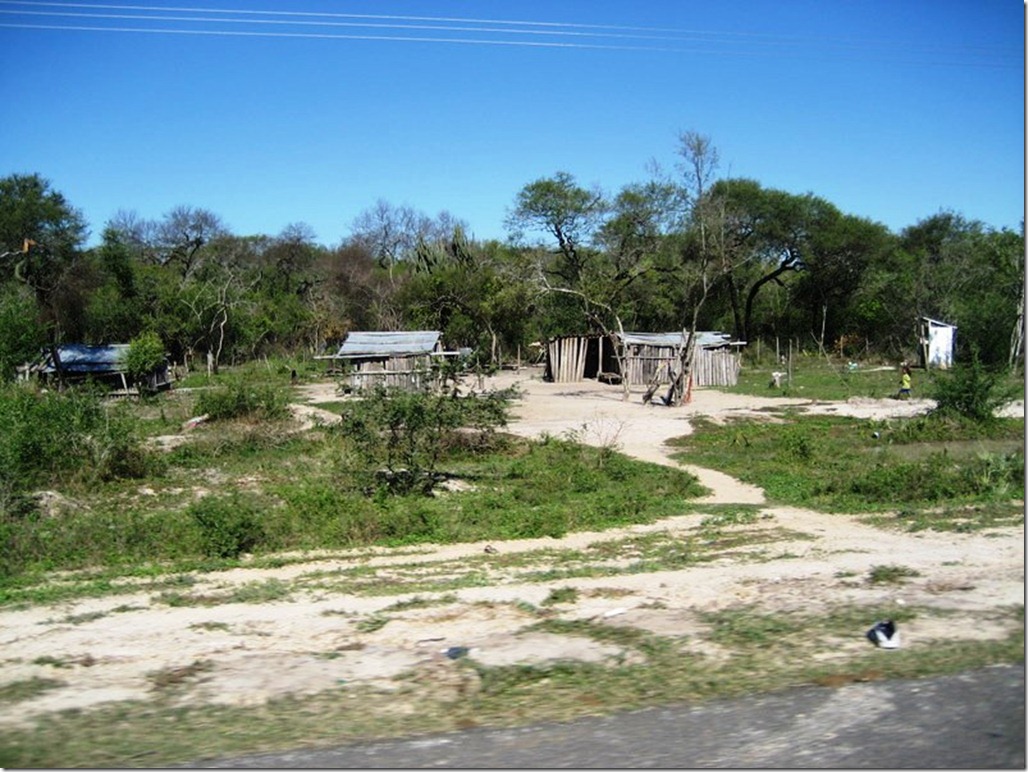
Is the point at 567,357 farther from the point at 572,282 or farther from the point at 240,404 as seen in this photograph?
the point at 240,404

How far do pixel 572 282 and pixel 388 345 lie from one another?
16.0 metres

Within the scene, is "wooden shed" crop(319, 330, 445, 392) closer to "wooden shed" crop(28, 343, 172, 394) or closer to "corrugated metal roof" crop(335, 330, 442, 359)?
"corrugated metal roof" crop(335, 330, 442, 359)

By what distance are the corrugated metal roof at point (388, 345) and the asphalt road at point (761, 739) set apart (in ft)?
115

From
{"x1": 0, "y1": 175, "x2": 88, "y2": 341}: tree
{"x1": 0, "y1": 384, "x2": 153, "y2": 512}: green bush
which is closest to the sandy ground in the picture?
{"x1": 0, "y1": 384, "x2": 153, "y2": 512}: green bush

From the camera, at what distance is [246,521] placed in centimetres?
1226

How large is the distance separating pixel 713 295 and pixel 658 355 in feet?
74.2

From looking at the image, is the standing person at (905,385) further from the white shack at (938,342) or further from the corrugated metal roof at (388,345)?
the corrugated metal roof at (388,345)

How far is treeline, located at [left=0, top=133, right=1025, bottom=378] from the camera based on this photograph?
47.5 meters

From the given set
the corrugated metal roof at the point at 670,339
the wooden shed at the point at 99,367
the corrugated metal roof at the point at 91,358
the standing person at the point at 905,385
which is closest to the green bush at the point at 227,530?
the standing person at the point at 905,385

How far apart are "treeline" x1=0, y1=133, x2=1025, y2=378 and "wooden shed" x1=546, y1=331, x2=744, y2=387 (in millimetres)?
1634

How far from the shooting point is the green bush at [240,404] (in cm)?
2639

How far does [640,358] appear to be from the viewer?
1667 inches

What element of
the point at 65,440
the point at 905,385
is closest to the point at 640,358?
the point at 905,385

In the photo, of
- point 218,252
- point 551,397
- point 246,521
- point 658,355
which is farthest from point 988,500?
point 218,252
